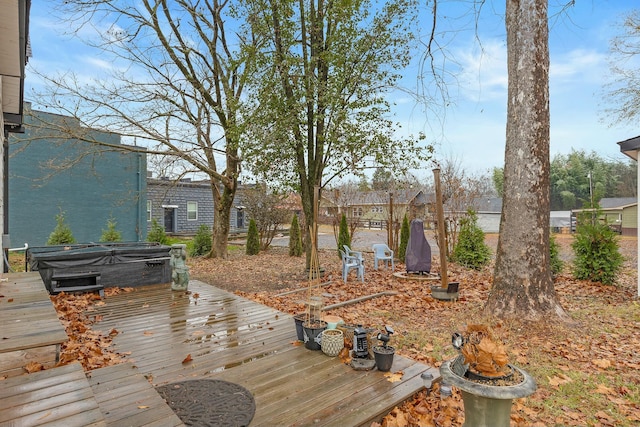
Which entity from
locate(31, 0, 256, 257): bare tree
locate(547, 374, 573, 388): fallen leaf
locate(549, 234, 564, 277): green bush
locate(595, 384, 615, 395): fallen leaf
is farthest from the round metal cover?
locate(549, 234, 564, 277): green bush

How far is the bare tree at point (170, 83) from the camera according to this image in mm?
8609

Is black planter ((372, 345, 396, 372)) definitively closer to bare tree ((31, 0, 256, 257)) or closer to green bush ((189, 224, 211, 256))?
bare tree ((31, 0, 256, 257))

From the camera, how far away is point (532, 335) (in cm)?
402

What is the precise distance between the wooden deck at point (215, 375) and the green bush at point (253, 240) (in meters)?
7.83

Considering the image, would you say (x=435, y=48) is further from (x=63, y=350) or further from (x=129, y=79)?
(x=129, y=79)

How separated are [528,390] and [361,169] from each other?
662 cm

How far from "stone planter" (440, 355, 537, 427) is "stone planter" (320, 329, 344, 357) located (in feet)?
4.44

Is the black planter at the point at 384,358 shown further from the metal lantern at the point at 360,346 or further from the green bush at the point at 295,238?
the green bush at the point at 295,238

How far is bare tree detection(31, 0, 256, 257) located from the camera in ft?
28.2

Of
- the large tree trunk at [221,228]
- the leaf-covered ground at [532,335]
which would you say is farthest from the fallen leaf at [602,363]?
the large tree trunk at [221,228]

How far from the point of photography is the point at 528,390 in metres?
1.86

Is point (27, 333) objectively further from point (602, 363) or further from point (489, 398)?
point (602, 363)

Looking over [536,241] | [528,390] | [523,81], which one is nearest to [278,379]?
[528,390]

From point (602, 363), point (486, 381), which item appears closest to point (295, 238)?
point (602, 363)
